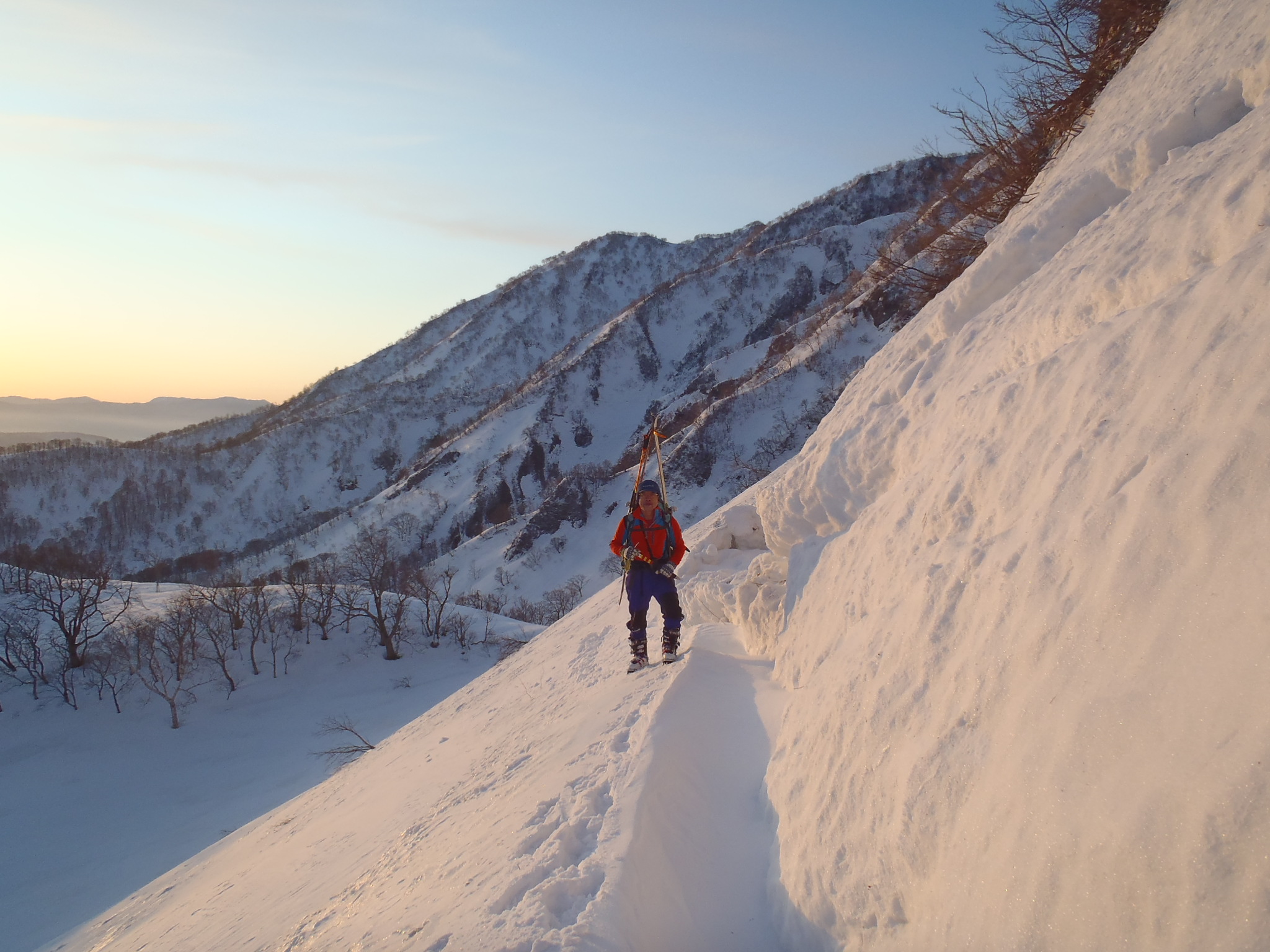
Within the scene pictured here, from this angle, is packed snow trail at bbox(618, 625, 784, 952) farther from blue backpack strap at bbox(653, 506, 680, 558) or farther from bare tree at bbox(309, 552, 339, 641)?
bare tree at bbox(309, 552, 339, 641)

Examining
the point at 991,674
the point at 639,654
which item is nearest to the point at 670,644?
the point at 639,654

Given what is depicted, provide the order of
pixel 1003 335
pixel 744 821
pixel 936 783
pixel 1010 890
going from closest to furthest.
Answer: pixel 1010 890
pixel 936 783
pixel 744 821
pixel 1003 335

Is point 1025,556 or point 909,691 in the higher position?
point 1025,556

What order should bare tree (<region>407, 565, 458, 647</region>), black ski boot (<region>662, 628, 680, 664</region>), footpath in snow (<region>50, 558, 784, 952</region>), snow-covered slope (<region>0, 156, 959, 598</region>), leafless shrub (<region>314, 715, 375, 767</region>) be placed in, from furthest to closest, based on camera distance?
1. snow-covered slope (<region>0, 156, 959, 598</region>)
2. bare tree (<region>407, 565, 458, 647</region>)
3. leafless shrub (<region>314, 715, 375, 767</region>)
4. black ski boot (<region>662, 628, 680, 664</region>)
5. footpath in snow (<region>50, 558, 784, 952</region>)

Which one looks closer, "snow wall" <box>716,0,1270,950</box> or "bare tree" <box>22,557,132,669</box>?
"snow wall" <box>716,0,1270,950</box>

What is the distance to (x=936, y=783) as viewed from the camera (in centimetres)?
296

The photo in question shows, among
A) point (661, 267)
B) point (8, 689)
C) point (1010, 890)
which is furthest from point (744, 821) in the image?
point (661, 267)

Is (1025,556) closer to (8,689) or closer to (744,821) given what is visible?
(744,821)

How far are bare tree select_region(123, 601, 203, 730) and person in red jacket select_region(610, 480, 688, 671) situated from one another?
Answer: 90.9ft

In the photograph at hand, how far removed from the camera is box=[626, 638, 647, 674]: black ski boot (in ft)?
23.9

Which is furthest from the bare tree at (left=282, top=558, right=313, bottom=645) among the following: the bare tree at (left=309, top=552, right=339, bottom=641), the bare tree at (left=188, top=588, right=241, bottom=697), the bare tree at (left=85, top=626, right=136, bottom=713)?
the bare tree at (left=85, top=626, right=136, bottom=713)

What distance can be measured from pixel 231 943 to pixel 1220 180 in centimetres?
952

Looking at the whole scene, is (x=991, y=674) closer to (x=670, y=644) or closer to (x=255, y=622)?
(x=670, y=644)

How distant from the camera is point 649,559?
7316 millimetres
